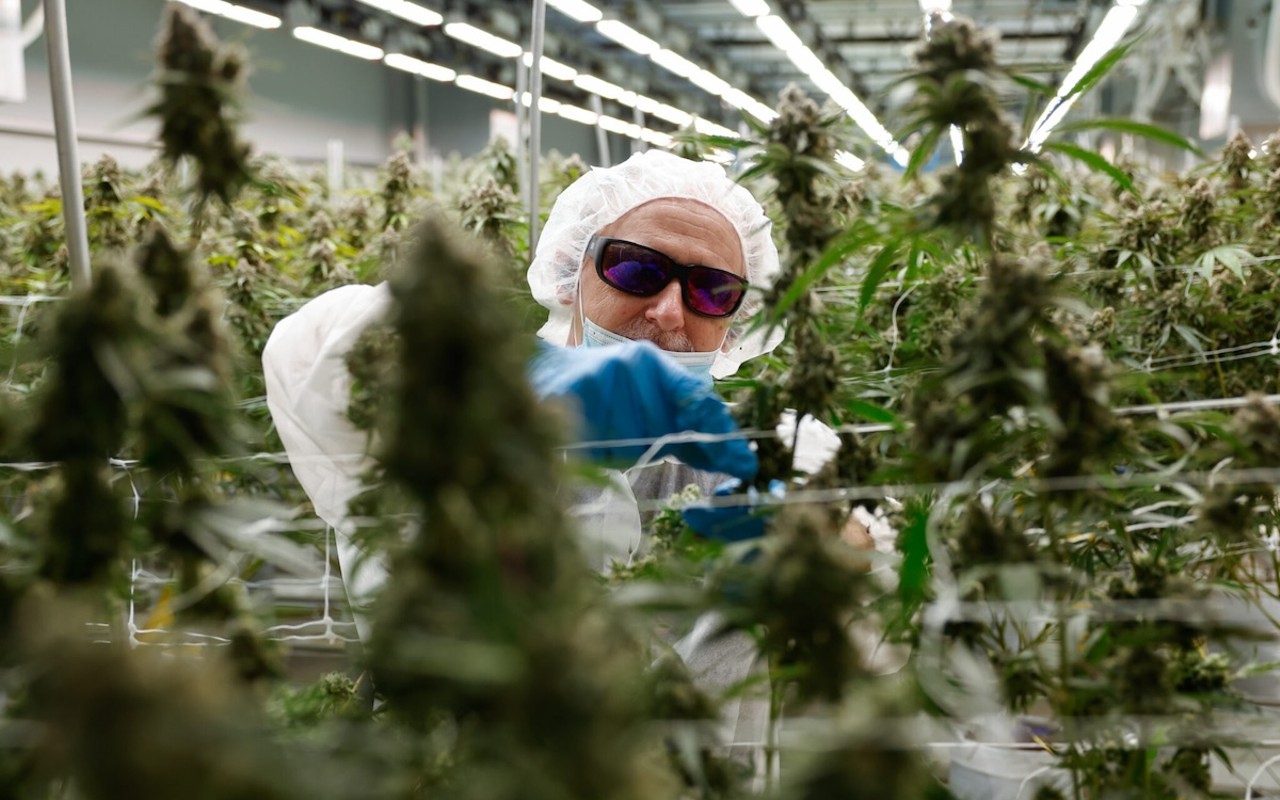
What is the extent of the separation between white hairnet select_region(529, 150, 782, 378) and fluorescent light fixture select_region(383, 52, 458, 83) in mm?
6398

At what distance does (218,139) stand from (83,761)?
1.15ft

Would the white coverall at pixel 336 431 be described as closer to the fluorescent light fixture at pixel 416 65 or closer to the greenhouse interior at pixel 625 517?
the greenhouse interior at pixel 625 517

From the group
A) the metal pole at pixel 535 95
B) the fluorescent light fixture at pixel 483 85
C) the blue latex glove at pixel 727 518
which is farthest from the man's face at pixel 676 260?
the fluorescent light fixture at pixel 483 85

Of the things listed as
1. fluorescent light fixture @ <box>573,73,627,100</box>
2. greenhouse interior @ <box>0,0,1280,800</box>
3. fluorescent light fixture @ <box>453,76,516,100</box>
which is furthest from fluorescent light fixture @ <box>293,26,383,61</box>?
greenhouse interior @ <box>0,0,1280,800</box>

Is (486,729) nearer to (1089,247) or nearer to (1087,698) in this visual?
(1087,698)

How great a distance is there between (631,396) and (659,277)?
53cm

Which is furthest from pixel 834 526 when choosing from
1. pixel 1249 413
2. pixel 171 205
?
pixel 171 205

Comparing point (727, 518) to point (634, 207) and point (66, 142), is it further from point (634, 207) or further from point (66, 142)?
point (634, 207)

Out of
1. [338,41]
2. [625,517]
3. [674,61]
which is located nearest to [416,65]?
[338,41]

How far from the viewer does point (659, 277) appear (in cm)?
130

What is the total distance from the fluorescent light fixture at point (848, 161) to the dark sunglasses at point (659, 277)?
25 cm

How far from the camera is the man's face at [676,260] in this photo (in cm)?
132

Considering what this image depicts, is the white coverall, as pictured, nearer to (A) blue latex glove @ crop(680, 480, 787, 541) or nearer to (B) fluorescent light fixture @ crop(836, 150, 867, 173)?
(A) blue latex glove @ crop(680, 480, 787, 541)

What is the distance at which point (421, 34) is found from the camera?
8.12 m
